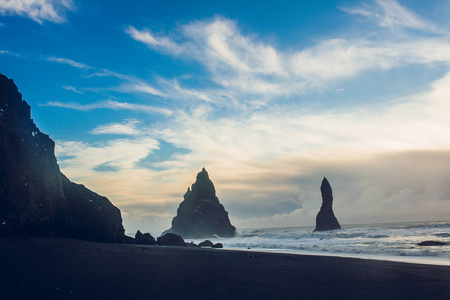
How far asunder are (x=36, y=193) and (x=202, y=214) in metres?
96.0

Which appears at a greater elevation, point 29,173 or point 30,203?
point 29,173

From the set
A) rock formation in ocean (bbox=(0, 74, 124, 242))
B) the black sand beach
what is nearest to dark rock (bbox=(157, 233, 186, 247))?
rock formation in ocean (bbox=(0, 74, 124, 242))

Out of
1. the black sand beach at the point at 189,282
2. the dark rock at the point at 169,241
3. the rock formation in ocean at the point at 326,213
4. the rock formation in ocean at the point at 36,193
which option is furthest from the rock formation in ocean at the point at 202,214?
the black sand beach at the point at 189,282

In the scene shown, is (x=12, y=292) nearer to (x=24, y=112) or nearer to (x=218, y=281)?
(x=218, y=281)

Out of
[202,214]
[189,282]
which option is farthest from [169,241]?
[202,214]

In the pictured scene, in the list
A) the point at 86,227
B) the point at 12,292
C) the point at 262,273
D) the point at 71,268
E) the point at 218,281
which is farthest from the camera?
the point at 86,227

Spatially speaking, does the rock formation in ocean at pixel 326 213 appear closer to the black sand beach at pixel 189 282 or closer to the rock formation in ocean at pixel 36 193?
the rock formation in ocean at pixel 36 193

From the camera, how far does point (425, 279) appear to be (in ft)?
35.8

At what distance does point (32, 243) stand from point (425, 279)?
1884 centimetres

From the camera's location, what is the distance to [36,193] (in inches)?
844

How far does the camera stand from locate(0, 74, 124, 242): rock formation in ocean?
770 inches

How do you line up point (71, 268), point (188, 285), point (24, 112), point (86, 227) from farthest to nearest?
point (86, 227)
point (24, 112)
point (71, 268)
point (188, 285)

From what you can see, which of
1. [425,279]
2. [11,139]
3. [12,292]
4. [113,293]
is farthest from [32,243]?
[425,279]

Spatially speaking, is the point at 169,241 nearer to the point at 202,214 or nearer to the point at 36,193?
the point at 36,193
